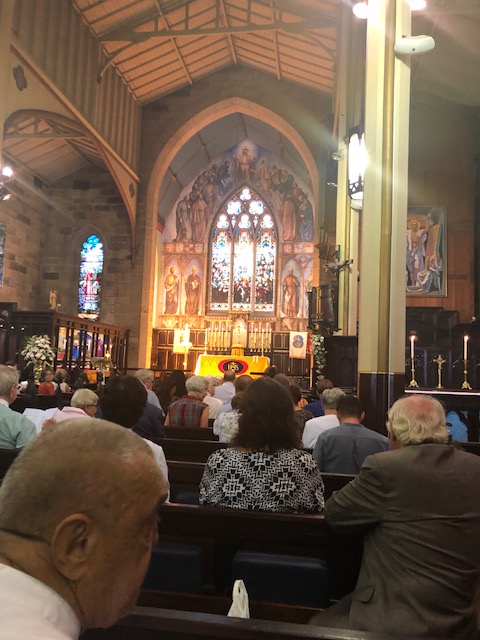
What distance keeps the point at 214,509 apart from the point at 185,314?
1879 cm

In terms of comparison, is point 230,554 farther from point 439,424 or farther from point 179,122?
point 179,122

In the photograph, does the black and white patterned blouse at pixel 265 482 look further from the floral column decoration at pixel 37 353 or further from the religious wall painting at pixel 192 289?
the religious wall painting at pixel 192 289

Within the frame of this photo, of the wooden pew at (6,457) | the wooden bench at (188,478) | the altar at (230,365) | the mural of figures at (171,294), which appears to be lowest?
the wooden bench at (188,478)

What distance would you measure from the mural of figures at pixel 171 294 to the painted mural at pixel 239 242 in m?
0.04

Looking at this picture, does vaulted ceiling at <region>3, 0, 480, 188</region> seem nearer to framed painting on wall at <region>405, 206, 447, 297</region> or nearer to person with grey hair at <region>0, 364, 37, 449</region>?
framed painting on wall at <region>405, 206, 447, 297</region>

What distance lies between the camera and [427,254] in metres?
12.2

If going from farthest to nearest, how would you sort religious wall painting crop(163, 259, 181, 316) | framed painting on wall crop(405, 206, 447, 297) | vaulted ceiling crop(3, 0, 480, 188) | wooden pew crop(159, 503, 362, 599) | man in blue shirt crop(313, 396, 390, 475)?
religious wall painting crop(163, 259, 181, 316)
framed painting on wall crop(405, 206, 447, 297)
vaulted ceiling crop(3, 0, 480, 188)
man in blue shirt crop(313, 396, 390, 475)
wooden pew crop(159, 503, 362, 599)

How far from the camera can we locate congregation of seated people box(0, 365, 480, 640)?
0.73 m

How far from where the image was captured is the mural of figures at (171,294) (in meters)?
21.0

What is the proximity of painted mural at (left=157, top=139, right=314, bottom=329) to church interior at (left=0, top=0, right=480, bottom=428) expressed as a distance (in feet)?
0.24

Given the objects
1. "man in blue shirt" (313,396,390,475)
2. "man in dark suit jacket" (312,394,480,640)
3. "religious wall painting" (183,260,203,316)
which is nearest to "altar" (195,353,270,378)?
"religious wall painting" (183,260,203,316)

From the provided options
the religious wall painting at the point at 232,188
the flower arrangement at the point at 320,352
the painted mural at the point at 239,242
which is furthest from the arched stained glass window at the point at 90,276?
the flower arrangement at the point at 320,352

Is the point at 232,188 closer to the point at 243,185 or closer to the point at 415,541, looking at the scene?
the point at 243,185

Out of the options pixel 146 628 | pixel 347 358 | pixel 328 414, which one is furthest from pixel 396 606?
pixel 347 358
